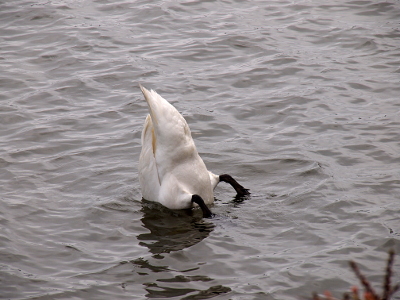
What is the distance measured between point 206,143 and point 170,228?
7.02 ft

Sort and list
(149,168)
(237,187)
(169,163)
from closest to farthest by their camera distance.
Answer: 1. (169,163)
2. (149,168)
3. (237,187)

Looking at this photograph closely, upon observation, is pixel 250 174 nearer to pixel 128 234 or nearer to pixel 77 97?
pixel 128 234

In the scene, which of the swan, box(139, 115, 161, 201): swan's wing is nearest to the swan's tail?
the swan

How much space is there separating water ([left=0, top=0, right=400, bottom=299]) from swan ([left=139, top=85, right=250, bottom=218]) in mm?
210

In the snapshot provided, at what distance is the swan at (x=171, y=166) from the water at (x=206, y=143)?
0.21 m

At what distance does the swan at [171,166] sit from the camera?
6.43 m

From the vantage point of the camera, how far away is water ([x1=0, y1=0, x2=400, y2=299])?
5684 millimetres

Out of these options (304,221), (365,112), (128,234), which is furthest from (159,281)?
(365,112)

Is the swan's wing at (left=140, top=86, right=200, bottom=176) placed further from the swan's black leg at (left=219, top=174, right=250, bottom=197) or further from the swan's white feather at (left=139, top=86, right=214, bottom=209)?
the swan's black leg at (left=219, top=174, right=250, bottom=197)

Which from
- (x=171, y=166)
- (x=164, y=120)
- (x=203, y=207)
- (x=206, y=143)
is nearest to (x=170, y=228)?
(x=203, y=207)

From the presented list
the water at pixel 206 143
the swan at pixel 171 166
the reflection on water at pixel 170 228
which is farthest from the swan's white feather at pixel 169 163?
the water at pixel 206 143

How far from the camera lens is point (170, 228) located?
6531 millimetres

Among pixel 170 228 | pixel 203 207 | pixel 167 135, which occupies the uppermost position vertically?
pixel 167 135

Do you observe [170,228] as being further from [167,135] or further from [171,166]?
[167,135]
